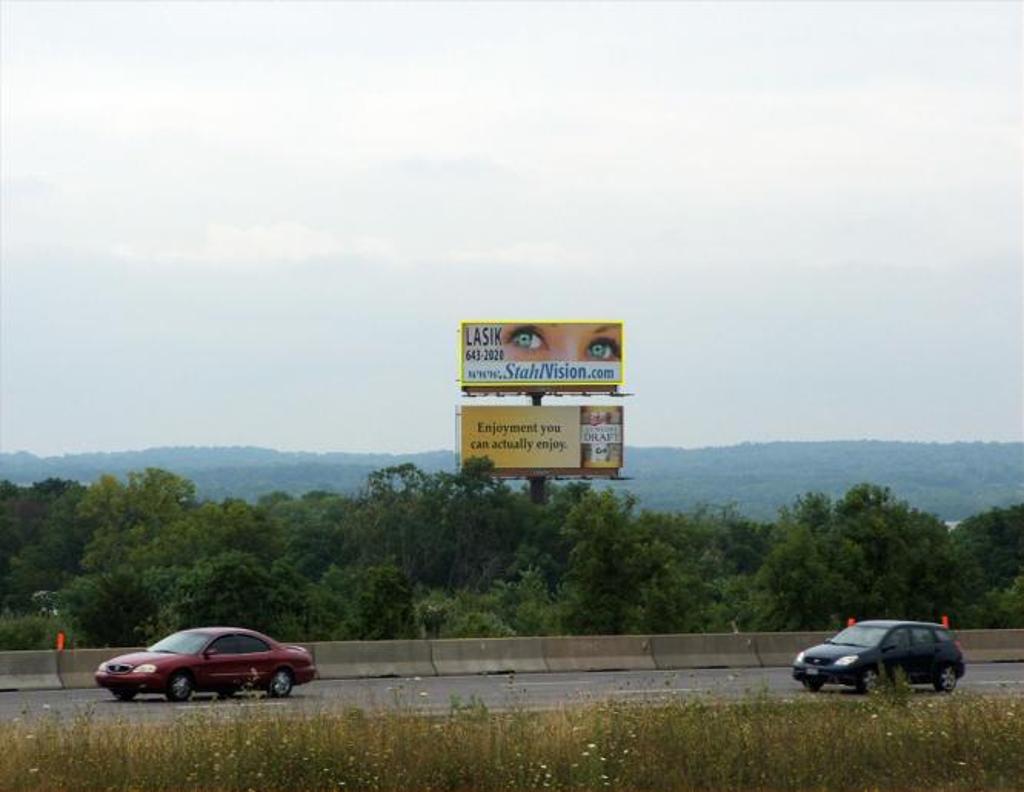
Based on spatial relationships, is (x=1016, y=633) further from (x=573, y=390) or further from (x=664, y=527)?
(x=664, y=527)

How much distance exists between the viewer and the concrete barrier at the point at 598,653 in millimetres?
40594

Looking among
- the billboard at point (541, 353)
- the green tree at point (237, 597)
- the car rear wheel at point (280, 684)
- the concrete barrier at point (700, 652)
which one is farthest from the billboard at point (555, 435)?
the car rear wheel at point (280, 684)

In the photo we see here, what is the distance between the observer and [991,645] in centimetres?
4594

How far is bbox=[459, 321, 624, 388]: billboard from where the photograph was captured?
108 meters

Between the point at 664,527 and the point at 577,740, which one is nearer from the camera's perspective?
the point at 577,740

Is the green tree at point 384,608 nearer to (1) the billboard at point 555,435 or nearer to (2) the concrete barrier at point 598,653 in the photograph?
(2) the concrete barrier at point 598,653

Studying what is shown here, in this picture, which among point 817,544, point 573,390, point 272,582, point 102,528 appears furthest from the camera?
point 102,528

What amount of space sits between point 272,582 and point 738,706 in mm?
42380

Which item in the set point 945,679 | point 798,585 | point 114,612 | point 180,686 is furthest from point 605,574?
point 180,686

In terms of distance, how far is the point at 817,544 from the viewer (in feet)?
221

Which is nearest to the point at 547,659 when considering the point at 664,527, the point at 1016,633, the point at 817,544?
the point at 1016,633

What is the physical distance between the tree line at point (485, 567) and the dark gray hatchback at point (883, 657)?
15401 millimetres

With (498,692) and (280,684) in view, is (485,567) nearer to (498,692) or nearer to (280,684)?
(498,692)

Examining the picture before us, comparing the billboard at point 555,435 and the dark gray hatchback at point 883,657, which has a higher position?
the billboard at point 555,435
